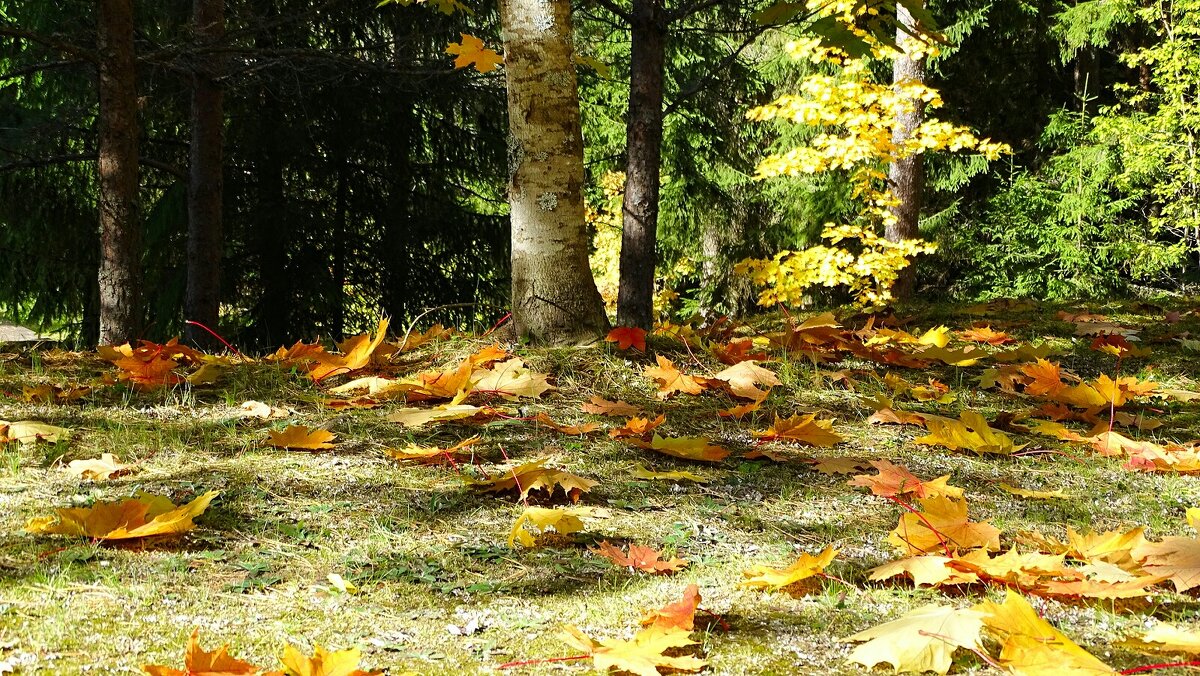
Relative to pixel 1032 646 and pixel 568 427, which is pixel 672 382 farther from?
pixel 1032 646

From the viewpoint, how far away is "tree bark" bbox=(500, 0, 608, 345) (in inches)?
115

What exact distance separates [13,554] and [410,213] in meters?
7.79

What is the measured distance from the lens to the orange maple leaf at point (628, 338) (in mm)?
3029

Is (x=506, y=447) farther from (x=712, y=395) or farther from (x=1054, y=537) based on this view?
(x=1054, y=537)

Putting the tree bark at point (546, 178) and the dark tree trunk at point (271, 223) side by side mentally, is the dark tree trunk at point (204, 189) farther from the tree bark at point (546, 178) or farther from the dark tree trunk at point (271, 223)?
the tree bark at point (546, 178)

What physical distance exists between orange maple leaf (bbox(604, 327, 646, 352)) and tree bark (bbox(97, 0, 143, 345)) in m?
3.53

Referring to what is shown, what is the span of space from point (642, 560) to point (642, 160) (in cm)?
507

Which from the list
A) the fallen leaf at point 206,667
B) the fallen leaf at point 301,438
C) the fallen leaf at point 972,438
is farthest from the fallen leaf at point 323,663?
the fallen leaf at point 972,438

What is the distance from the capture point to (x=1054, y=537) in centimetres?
169

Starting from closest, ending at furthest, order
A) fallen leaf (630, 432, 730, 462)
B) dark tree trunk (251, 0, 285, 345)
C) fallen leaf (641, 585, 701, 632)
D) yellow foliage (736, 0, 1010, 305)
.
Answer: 1. fallen leaf (641, 585, 701, 632)
2. fallen leaf (630, 432, 730, 462)
3. yellow foliage (736, 0, 1010, 305)
4. dark tree trunk (251, 0, 285, 345)

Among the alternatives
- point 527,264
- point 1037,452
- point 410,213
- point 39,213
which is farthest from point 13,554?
point 39,213

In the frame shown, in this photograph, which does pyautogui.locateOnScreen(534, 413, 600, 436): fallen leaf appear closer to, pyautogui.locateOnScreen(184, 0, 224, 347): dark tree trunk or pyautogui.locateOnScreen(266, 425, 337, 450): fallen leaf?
pyautogui.locateOnScreen(266, 425, 337, 450): fallen leaf

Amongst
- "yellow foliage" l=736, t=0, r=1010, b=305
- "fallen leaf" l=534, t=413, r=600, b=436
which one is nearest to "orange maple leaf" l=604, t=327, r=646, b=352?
"fallen leaf" l=534, t=413, r=600, b=436

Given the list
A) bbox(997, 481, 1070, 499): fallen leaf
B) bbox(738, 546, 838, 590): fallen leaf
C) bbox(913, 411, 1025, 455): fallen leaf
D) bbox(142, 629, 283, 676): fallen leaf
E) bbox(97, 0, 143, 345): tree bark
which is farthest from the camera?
bbox(97, 0, 143, 345): tree bark
